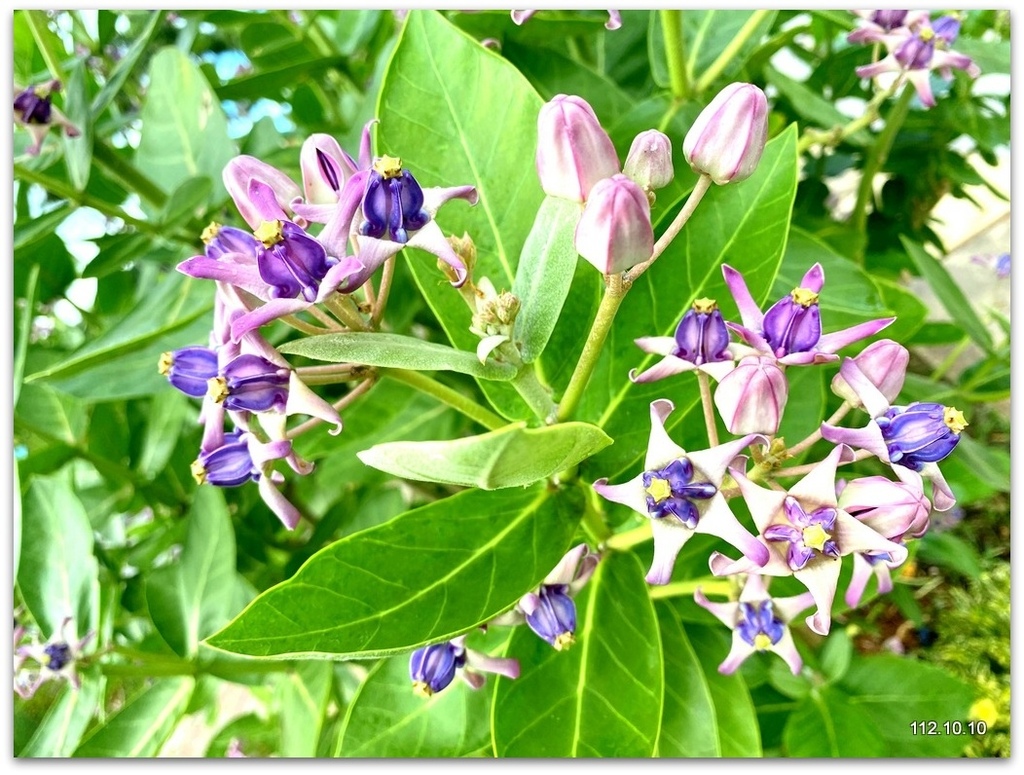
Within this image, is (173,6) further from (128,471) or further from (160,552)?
(160,552)

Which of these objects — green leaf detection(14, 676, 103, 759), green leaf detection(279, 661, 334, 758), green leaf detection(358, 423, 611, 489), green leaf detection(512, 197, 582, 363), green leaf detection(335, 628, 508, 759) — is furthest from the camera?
green leaf detection(279, 661, 334, 758)

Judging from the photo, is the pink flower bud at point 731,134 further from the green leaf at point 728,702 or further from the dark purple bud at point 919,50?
the green leaf at point 728,702

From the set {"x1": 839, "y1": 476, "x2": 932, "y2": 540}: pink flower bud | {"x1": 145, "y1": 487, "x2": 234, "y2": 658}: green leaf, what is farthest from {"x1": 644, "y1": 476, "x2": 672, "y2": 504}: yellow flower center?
{"x1": 145, "y1": 487, "x2": 234, "y2": 658}: green leaf

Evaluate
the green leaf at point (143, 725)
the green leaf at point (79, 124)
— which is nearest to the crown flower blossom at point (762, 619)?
the green leaf at point (143, 725)

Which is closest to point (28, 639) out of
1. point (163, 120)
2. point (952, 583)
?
point (163, 120)

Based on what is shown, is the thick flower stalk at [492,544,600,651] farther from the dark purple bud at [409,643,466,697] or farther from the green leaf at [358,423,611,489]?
the green leaf at [358,423,611,489]

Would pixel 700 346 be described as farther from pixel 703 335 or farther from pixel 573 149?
pixel 573 149
